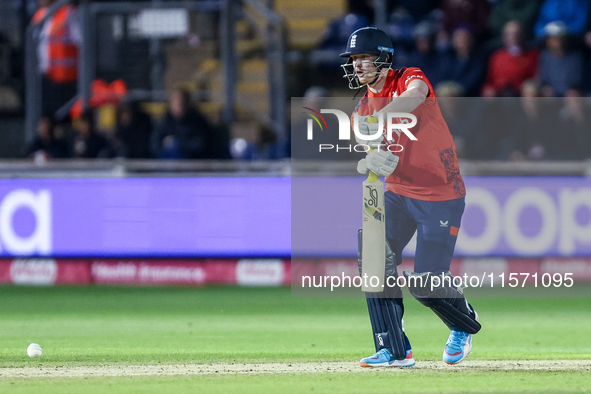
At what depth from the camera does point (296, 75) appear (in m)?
13.8

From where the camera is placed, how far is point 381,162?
6180mm

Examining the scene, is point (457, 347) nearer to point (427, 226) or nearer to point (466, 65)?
point (427, 226)

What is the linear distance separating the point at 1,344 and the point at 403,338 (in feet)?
11.6

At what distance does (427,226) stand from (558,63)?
663 cm

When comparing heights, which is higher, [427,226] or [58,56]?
[58,56]

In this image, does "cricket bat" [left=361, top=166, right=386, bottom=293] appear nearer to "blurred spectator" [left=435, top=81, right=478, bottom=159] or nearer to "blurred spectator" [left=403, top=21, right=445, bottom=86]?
"blurred spectator" [left=435, top=81, right=478, bottom=159]

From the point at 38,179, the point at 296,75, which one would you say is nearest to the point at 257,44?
the point at 296,75

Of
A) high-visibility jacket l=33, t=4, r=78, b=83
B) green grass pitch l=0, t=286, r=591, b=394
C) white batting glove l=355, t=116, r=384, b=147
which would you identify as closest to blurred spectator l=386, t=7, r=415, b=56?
green grass pitch l=0, t=286, r=591, b=394

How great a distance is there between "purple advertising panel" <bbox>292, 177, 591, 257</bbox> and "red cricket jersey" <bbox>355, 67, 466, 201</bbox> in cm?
461

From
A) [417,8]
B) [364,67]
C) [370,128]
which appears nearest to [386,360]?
[370,128]

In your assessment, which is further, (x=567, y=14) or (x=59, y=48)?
(x=59, y=48)

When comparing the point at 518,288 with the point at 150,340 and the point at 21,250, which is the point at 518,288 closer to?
the point at 150,340

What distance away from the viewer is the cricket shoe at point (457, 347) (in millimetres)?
6414

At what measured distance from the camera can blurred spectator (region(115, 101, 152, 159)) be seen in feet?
41.2
